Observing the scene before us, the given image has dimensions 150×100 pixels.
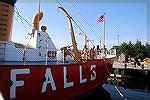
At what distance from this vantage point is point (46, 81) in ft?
29.2

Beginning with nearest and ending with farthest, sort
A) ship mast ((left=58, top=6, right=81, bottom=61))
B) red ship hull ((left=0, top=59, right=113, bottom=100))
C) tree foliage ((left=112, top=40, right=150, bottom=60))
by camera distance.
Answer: red ship hull ((left=0, top=59, right=113, bottom=100)) → ship mast ((left=58, top=6, right=81, bottom=61)) → tree foliage ((left=112, top=40, right=150, bottom=60))

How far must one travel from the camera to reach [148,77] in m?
28.1

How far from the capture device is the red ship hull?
25.0 ft

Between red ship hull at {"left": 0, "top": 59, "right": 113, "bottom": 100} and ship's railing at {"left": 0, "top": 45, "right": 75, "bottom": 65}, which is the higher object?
ship's railing at {"left": 0, "top": 45, "right": 75, "bottom": 65}

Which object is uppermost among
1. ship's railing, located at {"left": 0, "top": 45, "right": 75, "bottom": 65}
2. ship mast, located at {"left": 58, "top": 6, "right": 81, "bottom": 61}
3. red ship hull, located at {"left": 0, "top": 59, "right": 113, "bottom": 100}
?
ship mast, located at {"left": 58, "top": 6, "right": 81, "bottom": 61}

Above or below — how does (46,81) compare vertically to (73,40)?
below

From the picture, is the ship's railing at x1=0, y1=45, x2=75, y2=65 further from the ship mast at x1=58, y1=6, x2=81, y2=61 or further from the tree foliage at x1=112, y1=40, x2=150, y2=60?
the tree foliage at x1=112, y1=40, x2=150, y2=60

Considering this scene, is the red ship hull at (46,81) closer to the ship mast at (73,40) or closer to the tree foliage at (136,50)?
the ship mast at (73,40)

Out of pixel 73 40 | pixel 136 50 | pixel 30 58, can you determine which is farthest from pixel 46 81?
pixel 136 50

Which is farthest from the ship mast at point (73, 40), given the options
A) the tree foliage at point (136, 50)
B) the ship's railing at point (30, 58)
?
the tree foliage at point (136, 50)

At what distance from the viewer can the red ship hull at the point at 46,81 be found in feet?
25.0

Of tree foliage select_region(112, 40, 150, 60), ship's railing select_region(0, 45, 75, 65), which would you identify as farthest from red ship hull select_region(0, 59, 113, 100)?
tree foliage select_region(112, 40, 150, 60)

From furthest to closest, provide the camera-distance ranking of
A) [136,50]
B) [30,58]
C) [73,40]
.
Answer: [136,50], [73,40], [30,58]

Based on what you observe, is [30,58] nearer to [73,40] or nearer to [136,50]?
[73,40]
